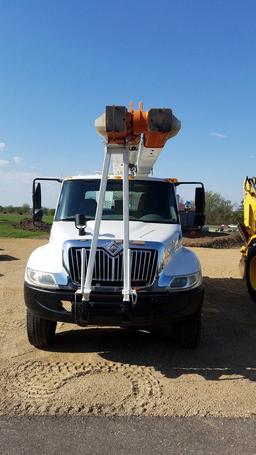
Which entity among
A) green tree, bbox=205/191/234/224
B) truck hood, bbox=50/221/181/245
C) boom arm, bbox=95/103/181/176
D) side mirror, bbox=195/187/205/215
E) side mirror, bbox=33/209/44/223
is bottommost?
green tree, bbox=205/191/234/224

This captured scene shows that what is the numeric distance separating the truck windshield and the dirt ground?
1694 millimetres

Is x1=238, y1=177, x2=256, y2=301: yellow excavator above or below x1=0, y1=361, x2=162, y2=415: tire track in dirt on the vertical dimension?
above

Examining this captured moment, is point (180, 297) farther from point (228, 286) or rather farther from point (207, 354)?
point (228, 286)

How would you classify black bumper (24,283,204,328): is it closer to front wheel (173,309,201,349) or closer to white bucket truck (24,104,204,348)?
white bucket truck (24,104,204,348)

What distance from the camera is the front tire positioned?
5910 mm

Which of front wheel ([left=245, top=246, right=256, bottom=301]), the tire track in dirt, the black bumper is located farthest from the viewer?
front wheel ([left=245, top=246, right=256, bottom=301])

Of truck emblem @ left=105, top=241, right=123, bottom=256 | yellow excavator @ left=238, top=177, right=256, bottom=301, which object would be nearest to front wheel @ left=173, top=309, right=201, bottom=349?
truck emblem @ left=105, top=241, right=123, bottom=256

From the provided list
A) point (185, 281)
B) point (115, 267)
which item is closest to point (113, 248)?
point (115, 267)

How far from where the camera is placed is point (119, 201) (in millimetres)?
6926

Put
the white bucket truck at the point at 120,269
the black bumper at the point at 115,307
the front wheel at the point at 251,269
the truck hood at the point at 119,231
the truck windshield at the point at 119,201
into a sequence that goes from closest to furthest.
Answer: the white bucket truck at the point at 120,269, the black bumper at the point at 115,307, the truck hood at the point at 119,231, the truck windshield at the point at 119,201, the front wheel at the point at 251,269

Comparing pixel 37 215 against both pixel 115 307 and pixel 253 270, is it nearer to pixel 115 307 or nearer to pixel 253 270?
pixel 115 307

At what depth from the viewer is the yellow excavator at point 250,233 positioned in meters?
9.85

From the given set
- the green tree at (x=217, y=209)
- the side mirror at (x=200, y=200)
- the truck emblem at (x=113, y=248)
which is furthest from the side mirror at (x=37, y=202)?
the green tree at (x=217, y=209)

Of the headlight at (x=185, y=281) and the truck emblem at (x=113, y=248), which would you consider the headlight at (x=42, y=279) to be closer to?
the truck emblem at (x=113, y=248)
